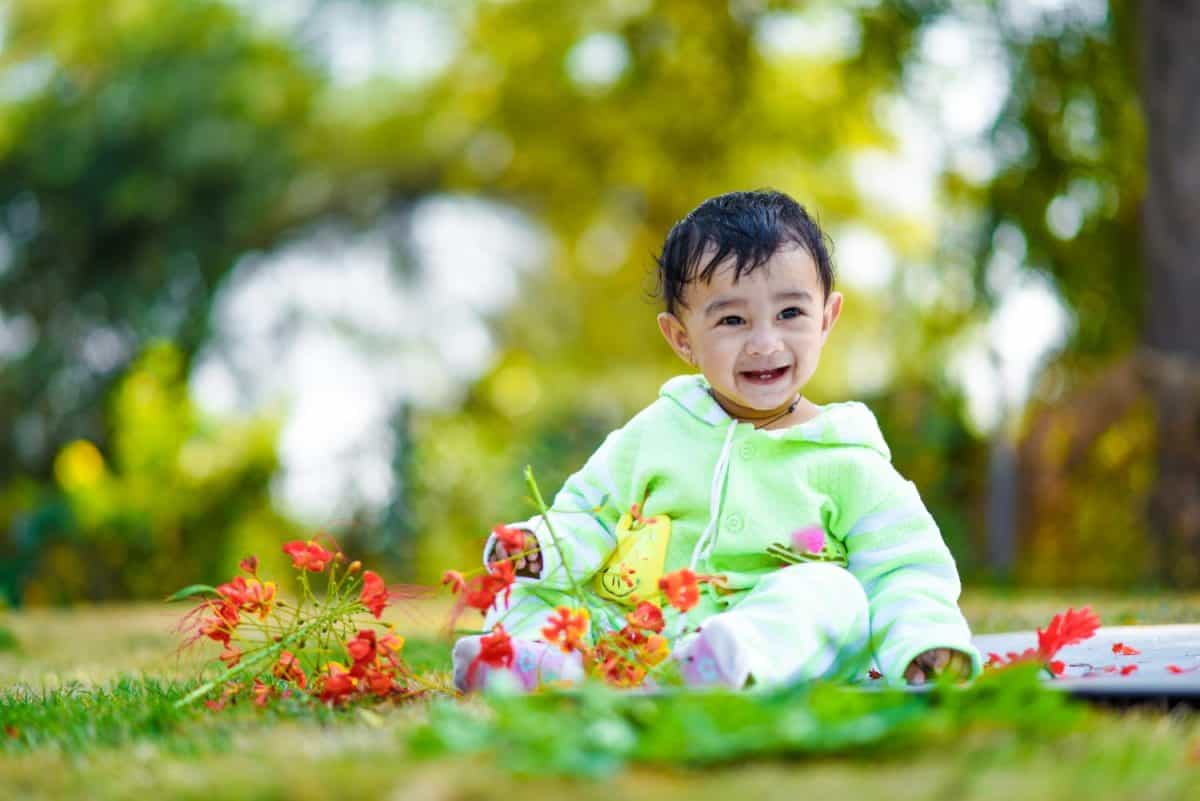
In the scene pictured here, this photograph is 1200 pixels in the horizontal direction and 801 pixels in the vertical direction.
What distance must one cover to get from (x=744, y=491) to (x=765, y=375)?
0.23m

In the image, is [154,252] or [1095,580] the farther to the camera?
[154,252]

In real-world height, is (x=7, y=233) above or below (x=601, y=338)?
above

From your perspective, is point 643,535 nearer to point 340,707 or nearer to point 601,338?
point 340,707

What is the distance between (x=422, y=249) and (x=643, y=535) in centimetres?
1353

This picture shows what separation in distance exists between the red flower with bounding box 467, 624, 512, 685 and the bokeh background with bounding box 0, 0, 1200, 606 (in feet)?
19.1

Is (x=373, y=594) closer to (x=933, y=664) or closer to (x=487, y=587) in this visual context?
(x=487, y=587)

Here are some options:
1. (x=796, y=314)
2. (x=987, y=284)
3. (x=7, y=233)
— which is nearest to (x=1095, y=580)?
(x=987, y=284)

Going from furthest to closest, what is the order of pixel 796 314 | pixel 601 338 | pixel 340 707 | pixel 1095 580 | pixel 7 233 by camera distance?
pixel 601 338 → pixel 7 233 → pixel 1095 580 → pixel 796 314 → pixel 340 707

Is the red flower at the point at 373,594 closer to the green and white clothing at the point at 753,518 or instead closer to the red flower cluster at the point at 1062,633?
the green and white clothing at the point at 753,518

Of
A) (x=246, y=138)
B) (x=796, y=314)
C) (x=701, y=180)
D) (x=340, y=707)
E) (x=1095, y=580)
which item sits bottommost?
(x=1095, y=580)

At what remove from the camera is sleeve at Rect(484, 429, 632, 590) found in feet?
9.02

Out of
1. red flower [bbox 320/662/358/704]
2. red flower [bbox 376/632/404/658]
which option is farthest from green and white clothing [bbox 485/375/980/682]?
red flower [bbox 320/662/358/704]

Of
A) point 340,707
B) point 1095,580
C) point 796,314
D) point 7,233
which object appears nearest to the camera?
point 340,707

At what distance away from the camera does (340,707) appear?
7.72 ft
